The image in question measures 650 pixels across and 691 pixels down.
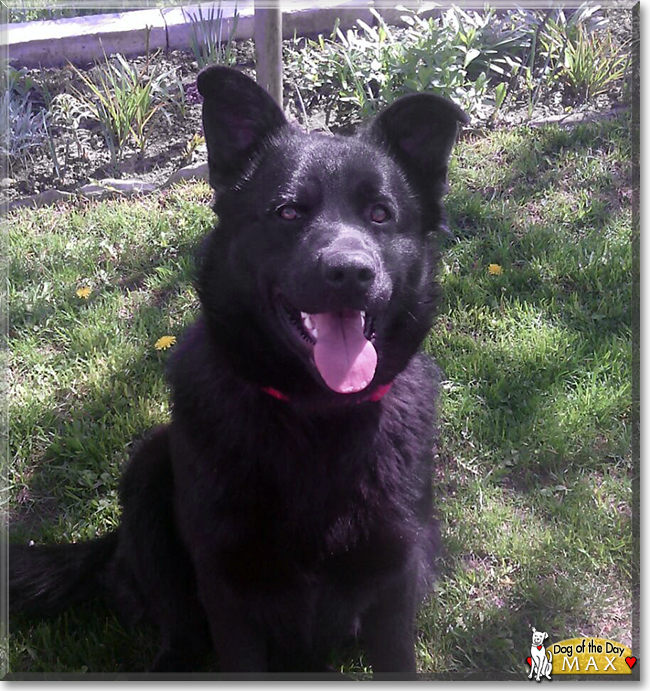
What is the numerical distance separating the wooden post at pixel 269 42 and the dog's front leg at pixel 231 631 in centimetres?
208

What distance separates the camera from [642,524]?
2682 millimetres

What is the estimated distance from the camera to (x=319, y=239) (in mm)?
1996

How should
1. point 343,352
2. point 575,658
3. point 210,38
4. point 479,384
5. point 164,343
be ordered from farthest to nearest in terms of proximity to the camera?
point 210,38 < point 164,343 < point 479,384 < point 575,658 < point 343,352

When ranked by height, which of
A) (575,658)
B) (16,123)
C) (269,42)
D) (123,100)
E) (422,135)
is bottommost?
(575,658)

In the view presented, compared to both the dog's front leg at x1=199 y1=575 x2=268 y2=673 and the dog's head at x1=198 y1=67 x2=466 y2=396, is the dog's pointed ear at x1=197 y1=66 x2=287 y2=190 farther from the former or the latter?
the dog's front leg at x1=199 y1=575 x2=268 y2=673

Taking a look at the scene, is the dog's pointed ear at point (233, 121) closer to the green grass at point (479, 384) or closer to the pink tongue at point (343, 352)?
the pink tongue at point (343, 352)

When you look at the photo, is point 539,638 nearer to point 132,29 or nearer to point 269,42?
point 269,42

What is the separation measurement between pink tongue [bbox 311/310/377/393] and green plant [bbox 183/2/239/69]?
2858 millimetres

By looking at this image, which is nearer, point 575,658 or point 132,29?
point 575,658

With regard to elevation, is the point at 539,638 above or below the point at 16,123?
below

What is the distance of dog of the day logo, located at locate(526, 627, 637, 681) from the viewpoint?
7.54 ft

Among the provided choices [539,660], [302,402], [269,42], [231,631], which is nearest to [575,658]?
[539,660]

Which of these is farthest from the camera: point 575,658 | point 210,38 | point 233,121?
point 210,38

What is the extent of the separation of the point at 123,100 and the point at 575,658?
3.63 meters
